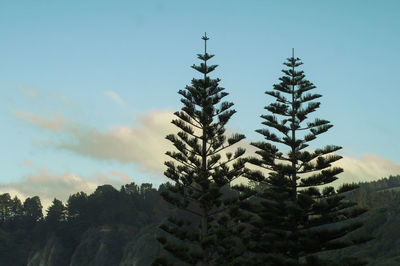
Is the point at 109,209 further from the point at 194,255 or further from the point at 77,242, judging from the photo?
the point at 194,255

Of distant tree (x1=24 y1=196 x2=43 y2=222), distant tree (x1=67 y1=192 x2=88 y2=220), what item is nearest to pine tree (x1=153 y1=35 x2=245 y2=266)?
distant tree (x1=67 y1=192 x2=88 y2=220)

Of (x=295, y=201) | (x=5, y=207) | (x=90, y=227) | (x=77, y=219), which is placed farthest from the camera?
(x=5, y=207)

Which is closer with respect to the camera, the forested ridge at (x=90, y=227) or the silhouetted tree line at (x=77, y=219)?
the forested ridge at (x=90, y=227)

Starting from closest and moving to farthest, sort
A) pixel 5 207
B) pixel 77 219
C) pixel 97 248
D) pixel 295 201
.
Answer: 1. pixel 295 201
2. pixel 97 248
3. pixel 77 219
4. pixel 5 207

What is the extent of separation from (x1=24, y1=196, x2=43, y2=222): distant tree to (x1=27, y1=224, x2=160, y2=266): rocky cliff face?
2373cm

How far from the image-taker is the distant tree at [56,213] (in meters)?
116

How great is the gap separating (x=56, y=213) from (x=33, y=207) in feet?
77.2

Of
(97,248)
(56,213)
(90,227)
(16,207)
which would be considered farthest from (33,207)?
(97,248)

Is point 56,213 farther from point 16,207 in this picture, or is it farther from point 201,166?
point 201,166

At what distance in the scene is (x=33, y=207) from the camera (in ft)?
449

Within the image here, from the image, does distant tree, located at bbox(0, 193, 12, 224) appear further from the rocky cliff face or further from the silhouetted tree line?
the rocky cliff face

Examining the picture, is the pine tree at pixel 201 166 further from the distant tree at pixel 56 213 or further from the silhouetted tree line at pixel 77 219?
the distant tree at pixel 56 213

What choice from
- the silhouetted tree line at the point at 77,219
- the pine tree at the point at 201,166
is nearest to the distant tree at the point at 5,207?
the silhouetted tree line at the point at 77,219

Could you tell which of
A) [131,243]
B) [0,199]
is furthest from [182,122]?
[0,199]
